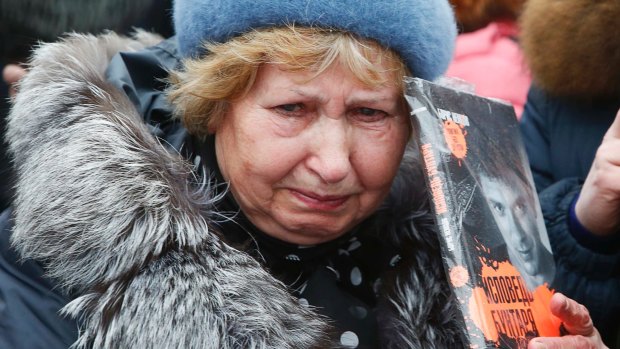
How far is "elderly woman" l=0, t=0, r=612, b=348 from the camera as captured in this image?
67.7 inches

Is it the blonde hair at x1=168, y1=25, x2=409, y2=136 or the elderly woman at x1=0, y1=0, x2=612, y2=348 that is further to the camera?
the blonde hair at x1=168, y1=25, x2=409, y2=136

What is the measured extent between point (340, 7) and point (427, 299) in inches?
28.2

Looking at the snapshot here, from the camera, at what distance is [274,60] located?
6.24 feet

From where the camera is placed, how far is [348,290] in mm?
2158

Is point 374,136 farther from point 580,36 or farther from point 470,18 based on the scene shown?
point 470,18

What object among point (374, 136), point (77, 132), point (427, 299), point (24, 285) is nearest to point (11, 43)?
point (77, 132)

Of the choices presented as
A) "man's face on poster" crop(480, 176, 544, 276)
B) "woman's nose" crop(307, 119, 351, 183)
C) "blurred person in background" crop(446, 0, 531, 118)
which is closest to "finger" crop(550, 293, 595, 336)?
"man's face on poster" crop(480, 176, 544, 276)

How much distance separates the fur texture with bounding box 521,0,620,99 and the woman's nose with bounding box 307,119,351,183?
82 cm

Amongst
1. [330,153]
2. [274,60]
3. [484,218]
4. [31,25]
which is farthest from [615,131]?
[31,25]

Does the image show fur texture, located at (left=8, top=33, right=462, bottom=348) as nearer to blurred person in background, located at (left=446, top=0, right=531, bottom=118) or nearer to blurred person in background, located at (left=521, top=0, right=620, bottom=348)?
blurred person in background, located at (left=521, top=0, right=620, bottom=348)

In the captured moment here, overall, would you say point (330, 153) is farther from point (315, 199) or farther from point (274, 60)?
point (274, 60)

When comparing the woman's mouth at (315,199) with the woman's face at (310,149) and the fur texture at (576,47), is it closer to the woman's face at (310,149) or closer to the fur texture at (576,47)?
the woman's face at (310,149)

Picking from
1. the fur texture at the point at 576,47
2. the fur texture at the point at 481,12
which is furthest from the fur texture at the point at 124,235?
the fur texture at the point at 481,12

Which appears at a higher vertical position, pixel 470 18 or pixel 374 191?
pixel 374 191
